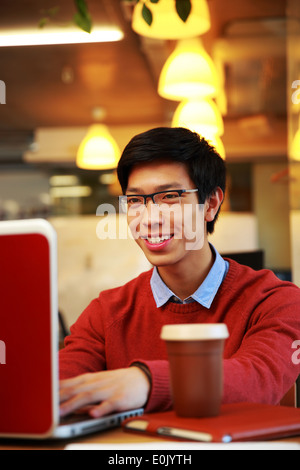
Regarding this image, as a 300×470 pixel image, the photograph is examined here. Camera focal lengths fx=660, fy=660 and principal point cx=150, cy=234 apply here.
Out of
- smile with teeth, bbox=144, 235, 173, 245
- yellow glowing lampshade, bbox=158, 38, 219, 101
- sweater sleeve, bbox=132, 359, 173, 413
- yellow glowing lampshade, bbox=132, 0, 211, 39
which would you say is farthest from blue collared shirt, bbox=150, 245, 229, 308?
yellow glowing lampshade, bbox=158, 38, 219, 101

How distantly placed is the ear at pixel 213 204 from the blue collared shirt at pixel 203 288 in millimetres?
142

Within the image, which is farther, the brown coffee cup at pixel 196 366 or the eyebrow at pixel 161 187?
the eyebrow at pixel 161 187

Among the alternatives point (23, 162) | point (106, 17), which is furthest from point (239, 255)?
point (23, 162)

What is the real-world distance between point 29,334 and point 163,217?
62cm

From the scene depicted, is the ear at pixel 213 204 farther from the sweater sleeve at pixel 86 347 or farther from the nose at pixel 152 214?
the sweater sleeve at pixel 86 347

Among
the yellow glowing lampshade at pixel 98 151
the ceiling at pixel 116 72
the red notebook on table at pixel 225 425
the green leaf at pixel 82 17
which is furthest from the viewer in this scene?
the yellow glowing lampshade at pixel 98 151

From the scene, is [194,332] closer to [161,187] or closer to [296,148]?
[161,187]

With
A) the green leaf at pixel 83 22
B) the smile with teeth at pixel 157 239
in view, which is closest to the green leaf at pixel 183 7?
the green leaf at pixel 83 22

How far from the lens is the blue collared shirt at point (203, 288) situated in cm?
139

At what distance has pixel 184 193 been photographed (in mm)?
1465

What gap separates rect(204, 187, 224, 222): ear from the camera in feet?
5.23

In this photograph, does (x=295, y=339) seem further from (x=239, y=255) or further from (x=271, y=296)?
(x=239, y=255)

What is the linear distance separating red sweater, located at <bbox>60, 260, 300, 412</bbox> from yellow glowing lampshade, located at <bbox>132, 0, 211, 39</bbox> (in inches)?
76.2
